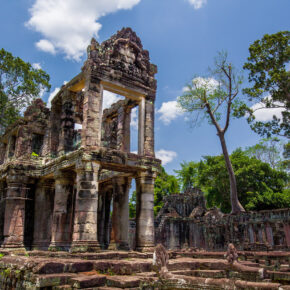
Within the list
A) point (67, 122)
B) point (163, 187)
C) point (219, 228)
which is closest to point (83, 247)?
point (67, 122)

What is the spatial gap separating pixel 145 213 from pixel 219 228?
33.3 feet

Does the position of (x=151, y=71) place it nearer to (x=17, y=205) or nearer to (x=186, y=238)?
(x=17, y=205)

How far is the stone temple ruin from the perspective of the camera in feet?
25.6

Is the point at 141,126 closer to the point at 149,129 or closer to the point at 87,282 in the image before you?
the point at 149,129

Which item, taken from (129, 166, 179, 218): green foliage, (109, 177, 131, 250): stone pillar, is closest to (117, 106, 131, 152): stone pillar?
(109, 177, 131, 250): stone pillar

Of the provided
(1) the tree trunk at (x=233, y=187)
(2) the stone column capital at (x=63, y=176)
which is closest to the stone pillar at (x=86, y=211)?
(2) the stone column capital at (x=63, y=176)

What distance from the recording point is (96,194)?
10.4 m

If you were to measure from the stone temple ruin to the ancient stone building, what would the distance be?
0.13 ft

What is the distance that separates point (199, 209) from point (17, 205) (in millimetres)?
21498

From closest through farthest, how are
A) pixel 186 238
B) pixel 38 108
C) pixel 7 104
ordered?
pixel 38 108 < pixel 7 104 < pixel 186 238

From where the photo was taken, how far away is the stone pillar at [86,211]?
387 inches

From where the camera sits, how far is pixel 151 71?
13.7m

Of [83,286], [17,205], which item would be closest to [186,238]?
[17,205]

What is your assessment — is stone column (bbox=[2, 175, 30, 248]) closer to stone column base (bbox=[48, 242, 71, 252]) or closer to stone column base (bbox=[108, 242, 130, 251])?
stone column base (bbox=[48, 242, 71, 252])
